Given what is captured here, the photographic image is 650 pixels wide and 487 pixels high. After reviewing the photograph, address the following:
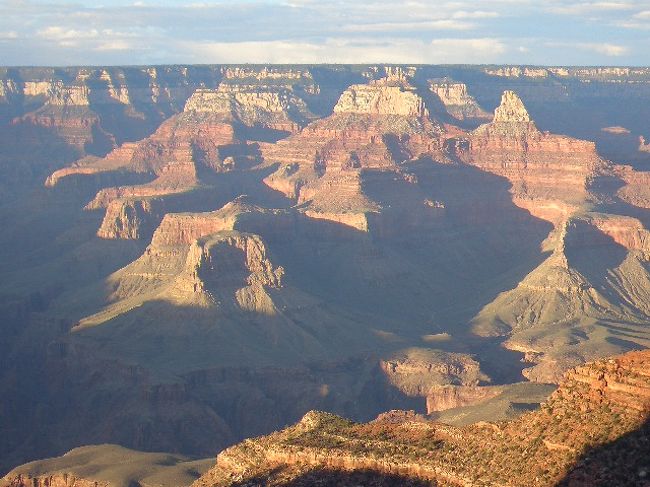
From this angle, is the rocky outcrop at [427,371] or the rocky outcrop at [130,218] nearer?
the rocky outcrop at [427,371]

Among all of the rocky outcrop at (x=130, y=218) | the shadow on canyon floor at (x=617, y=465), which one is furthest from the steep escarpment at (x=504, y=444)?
the rocky outcrop at (x=130, y=218)

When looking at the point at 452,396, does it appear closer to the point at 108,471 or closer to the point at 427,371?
the point at 427,371

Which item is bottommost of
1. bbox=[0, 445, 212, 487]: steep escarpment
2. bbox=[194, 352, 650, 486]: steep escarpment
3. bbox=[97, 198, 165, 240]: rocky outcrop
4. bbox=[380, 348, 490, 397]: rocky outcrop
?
bbox=[380, 348, 490, 397]: rocky outcrop

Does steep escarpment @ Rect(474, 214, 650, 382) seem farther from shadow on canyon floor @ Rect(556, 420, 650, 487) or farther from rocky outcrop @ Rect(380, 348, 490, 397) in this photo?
shadow on canyon floor @ Rect(556, 420, 650, 487)

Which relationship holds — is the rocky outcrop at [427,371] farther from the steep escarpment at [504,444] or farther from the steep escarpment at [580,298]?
the steep escarpment at [504,444]

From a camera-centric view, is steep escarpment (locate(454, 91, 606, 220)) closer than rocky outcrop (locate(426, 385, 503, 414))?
No

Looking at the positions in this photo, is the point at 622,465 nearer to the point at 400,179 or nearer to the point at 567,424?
the point at 567,424

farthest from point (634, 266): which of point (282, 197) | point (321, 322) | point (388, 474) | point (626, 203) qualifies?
point (388, 474)

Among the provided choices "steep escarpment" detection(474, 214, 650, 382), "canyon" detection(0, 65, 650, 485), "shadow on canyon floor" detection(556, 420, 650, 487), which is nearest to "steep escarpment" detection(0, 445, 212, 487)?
"canyon" detection(0, 65, 650, 485)

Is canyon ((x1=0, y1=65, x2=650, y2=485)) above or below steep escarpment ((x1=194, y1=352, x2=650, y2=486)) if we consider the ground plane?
below
